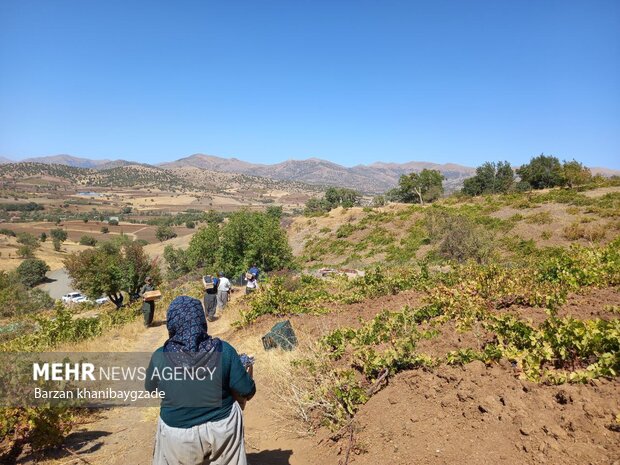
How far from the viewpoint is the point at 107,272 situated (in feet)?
68.7

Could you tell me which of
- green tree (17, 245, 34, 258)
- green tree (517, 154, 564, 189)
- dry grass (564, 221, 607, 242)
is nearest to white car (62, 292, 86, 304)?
green tree (17, 245, 34, 258)

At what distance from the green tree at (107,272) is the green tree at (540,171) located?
170ft

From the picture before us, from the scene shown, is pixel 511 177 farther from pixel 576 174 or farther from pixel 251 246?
pixel 251 246

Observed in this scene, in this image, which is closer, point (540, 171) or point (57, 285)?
point (540, 171)

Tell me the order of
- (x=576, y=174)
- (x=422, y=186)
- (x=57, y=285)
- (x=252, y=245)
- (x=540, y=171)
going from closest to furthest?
(x=252, y=245)
(x=576, y=174)
(x=540, y=171)
(x=422, y=186)
(x=57, y=285)

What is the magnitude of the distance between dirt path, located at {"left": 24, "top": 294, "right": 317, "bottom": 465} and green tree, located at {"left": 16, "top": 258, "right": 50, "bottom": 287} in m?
63.2

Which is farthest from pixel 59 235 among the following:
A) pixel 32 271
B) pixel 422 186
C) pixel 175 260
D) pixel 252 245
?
pixel 252 245

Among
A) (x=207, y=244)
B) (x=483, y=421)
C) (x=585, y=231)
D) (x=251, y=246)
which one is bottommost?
(x=207, y=244)

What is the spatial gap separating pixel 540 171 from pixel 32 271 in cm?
7697

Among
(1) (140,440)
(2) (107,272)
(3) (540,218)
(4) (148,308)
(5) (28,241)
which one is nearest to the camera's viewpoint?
(1) (140,440)

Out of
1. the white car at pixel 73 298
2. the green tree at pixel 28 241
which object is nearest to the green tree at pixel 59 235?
the green tree at pixel 28 241

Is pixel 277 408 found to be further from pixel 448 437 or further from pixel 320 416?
pixel 448 437

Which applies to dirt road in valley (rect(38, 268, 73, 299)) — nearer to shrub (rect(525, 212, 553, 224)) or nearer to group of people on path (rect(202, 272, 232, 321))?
group of people on path (rect(202, 272, 232, 321))

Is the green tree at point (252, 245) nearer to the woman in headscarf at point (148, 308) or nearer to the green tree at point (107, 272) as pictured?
the green tree at point (107, 272)
